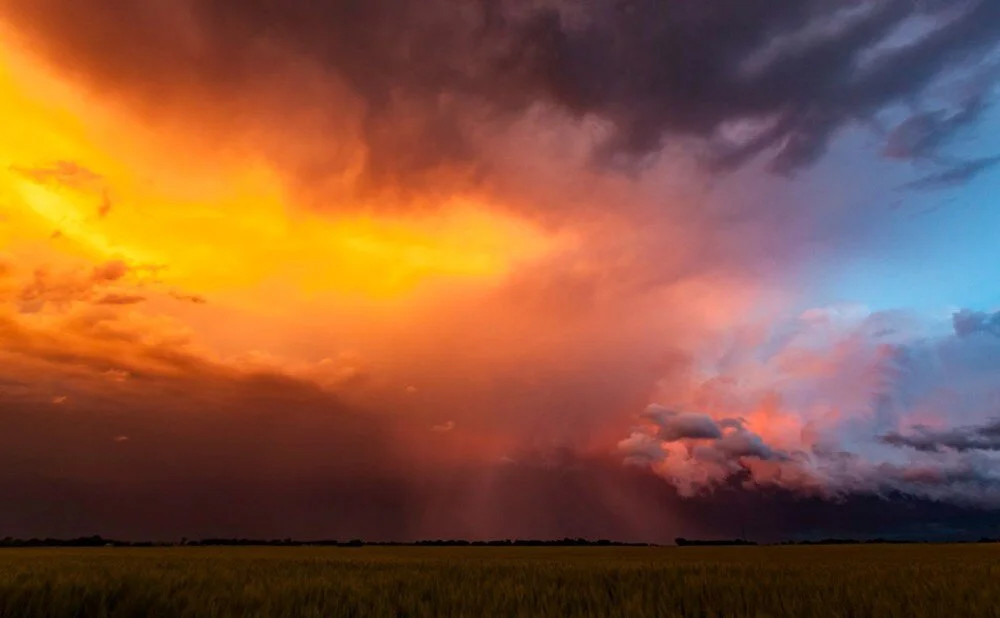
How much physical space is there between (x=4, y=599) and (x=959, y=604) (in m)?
9.62

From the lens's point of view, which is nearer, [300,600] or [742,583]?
[300,600]

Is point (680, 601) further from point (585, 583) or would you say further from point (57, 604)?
point (57, 604)

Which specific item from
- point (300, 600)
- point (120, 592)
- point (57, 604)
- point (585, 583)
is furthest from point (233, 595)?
point (585, 583)

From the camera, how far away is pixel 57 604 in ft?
18.0

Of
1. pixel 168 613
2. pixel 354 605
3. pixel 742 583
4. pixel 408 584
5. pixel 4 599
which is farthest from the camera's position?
pixel 408 584

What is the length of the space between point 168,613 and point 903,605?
7875 millimetres

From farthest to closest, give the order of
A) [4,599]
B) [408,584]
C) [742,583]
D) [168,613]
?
[408,584] < [742,583] < [168,613] < [4,599]

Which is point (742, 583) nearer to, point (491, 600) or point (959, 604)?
point (959, 604)

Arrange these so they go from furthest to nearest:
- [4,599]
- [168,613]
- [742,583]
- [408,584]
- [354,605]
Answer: [408,584], [742,583], [354,605], [168,613], [4,599]

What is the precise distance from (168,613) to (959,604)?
834 cm

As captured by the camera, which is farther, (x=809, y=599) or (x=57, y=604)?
(x=809, y=599)

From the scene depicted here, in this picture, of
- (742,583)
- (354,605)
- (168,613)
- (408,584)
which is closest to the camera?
(168,613)

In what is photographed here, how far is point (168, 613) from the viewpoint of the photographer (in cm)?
587

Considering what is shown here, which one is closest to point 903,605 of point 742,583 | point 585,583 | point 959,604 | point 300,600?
point 959,604
